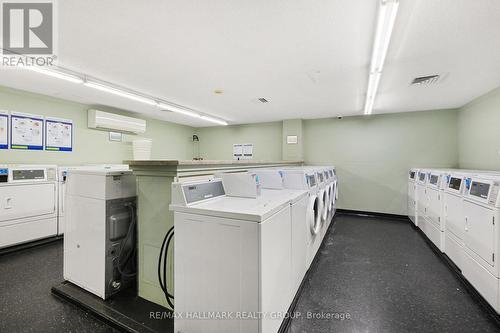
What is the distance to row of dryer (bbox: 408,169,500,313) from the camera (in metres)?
1.84

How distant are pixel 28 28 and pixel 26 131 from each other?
244 centimetres

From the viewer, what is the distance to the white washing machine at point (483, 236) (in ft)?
5.92

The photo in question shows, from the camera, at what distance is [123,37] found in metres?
2.11

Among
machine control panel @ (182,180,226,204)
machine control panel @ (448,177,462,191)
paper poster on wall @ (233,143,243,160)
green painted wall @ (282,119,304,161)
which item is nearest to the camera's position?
machine control panel @ (182,180,226,204)

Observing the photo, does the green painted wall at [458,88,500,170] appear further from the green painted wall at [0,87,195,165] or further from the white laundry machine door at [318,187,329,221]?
the green painted wall at [0,87,195,165]

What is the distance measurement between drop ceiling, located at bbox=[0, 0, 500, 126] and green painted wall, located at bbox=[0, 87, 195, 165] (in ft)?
0.86

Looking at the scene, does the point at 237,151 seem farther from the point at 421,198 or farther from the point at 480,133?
the point at 480,133

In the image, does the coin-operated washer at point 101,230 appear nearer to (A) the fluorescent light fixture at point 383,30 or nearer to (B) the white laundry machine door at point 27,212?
(B) the white laundry machine door at point 27,212

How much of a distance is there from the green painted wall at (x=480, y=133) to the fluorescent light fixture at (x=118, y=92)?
585 cm

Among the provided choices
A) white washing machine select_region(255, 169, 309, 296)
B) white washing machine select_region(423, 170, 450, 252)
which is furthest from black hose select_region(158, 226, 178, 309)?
white washing machine select_region(423, 170, 450, 252)

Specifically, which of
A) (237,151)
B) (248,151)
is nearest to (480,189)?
(248,151)

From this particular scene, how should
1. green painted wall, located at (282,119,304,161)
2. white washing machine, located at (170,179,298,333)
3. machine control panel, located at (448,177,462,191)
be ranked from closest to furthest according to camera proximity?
white washing machine, located at (170,179,298,333) → machine control panel, located at (448,177,462,191) → green painted wall, located at (282,119,304,161)

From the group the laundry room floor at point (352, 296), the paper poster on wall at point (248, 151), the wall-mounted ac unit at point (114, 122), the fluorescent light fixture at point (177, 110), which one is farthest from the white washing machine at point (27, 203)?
the paper poster on wall at point (248, 151)

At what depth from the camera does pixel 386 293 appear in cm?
220
